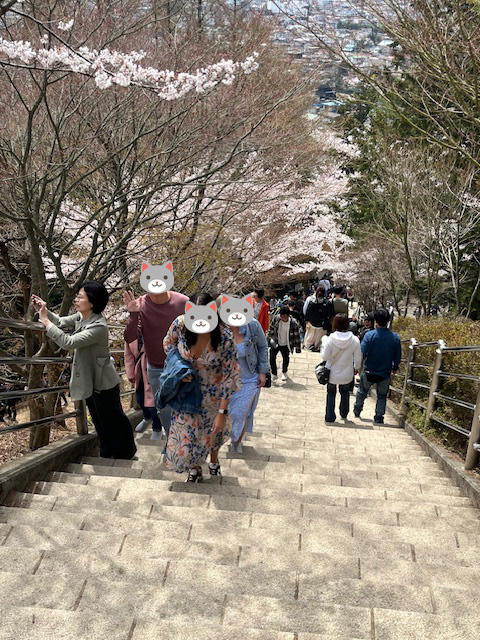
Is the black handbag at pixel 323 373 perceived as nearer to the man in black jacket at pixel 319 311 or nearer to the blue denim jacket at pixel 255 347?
the blue denim jacket at pixel 255 347

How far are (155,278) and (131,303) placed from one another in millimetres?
275

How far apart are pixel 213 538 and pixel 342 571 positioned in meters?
0.69

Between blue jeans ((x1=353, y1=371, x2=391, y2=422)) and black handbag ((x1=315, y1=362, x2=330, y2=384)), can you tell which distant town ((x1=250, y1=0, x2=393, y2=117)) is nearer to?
black handbag ((x1=315, y1=362, x2=330, y2=384))

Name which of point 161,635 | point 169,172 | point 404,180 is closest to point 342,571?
point 161,635

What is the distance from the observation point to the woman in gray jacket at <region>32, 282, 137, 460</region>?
4223 millimetres

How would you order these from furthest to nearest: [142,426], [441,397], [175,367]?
[142,426]
[441,397]
[175,367]

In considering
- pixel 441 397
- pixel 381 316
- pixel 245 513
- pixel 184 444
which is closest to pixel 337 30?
pixel 381 316

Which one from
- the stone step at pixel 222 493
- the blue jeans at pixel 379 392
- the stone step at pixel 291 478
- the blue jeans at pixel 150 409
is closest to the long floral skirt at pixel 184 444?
the stone step at pixel 222 493

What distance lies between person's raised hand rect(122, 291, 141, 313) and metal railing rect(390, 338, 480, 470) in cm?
271

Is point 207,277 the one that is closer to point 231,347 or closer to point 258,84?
point 258,84

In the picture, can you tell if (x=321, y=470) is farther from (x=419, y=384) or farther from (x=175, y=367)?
(x=419, y=384)

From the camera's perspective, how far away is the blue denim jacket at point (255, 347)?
5.20m

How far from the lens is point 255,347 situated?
5.25 m

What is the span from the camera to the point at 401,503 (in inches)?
150
